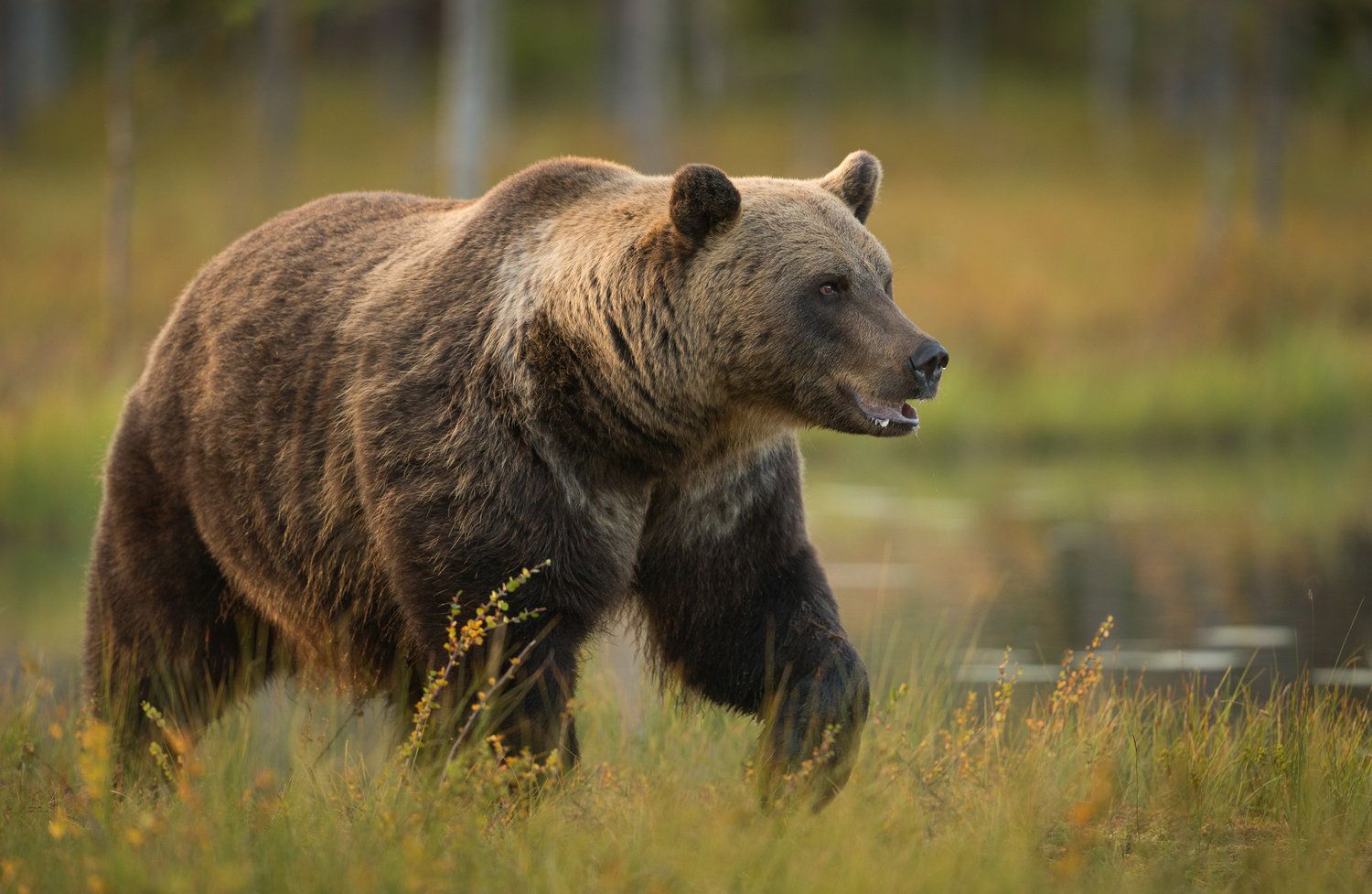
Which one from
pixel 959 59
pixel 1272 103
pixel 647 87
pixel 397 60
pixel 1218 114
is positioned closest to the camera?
pixel 647 87

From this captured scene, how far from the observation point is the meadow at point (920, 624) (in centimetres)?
405

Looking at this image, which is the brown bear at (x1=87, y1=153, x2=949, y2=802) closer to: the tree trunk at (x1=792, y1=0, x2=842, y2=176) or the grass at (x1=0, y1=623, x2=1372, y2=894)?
the grass at (x1=0, y1=623, x2=1372, y2=894)

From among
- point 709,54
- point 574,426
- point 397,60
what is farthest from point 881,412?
point 397,60

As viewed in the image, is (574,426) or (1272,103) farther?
(1272,103)

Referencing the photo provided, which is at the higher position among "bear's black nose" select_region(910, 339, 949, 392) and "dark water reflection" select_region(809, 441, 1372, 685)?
"bear's black nose" select_region(910, 339, 949, 392)

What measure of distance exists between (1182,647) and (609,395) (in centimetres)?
461

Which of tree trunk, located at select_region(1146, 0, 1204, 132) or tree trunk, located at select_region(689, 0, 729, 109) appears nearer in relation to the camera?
tree trunk, located at select_region(689, 0, 729, 109)

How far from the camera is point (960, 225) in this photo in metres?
28.2

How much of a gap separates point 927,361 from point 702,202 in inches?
30.6

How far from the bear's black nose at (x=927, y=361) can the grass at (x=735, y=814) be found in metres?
1.00

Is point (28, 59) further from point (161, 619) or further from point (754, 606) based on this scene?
point (754, 606)

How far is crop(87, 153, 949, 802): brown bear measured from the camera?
16.0 ft

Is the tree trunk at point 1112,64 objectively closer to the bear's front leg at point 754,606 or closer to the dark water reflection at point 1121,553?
the dark water reflection at point 1121,553

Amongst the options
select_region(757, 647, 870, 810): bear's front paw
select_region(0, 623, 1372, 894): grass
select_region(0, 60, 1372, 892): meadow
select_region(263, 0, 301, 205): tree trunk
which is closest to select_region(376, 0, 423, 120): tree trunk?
select_region(0, 60, 1372, 892): meadow
